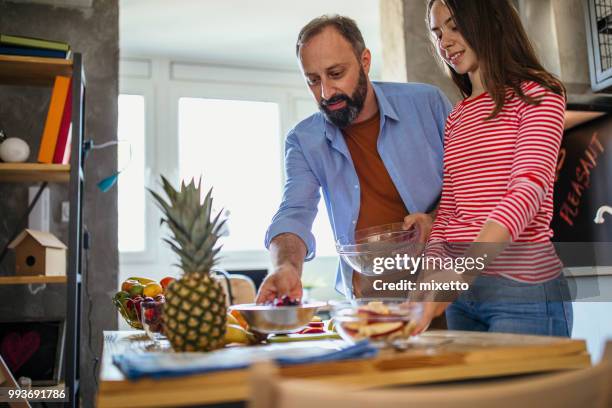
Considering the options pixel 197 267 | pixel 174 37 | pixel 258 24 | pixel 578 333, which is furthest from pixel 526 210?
pixel 174 37

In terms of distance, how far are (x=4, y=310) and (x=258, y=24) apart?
11.3 feet

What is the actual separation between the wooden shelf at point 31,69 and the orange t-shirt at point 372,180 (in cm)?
154

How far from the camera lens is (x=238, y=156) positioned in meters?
6.59

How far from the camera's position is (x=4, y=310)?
295 centimetres

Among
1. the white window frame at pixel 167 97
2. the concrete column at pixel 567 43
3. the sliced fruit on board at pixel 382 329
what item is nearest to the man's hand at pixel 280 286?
the sliced fruit on board at pixel 382 329

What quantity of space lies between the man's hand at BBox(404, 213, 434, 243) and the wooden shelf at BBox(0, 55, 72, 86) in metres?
1.98

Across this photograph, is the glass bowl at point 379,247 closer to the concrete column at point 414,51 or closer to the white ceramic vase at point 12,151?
the white ceramic vase at point 12,151

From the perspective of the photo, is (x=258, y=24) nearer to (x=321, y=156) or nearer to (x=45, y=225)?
(x=45, y=225)

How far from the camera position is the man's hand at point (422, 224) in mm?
1522

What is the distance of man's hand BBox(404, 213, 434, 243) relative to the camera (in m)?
1.52

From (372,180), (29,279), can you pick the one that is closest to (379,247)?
(372,180)

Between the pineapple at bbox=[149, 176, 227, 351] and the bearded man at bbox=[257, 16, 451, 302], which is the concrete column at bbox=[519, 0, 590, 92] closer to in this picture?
the bearded man at bbox=[257, 16, 451, 302]

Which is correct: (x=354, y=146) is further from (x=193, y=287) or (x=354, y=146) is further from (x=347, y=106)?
(x=193, y=287)

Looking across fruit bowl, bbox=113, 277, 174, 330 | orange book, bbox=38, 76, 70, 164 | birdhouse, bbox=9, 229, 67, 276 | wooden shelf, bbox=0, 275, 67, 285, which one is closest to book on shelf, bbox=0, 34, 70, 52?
orange book, bbox=38, 76, 70, 164
